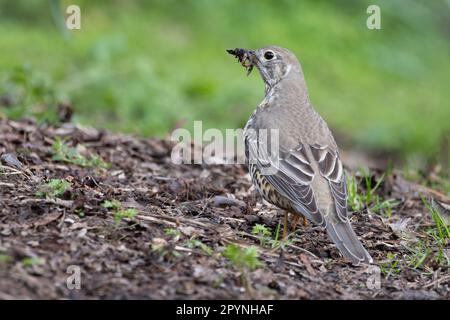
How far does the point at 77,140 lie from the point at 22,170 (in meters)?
1.69

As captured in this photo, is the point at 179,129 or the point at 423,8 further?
the point at 423,8

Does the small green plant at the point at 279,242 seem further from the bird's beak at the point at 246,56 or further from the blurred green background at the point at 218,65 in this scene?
the blurred green background at the point at 218,65

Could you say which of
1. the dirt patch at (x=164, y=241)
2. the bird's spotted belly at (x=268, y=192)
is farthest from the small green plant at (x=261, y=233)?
the bird's spotted belly at (x=268, y=192)

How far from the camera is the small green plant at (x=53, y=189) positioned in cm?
593

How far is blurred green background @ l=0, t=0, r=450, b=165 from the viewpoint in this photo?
11188 mm

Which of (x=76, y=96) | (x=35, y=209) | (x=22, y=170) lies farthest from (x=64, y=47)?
(x=35, y=209)

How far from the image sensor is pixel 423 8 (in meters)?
19.1

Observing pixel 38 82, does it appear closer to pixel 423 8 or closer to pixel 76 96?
pixel 76 96

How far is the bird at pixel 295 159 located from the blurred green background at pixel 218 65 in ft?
9.08

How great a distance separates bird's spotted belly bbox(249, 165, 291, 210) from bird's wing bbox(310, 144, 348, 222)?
1.32ft

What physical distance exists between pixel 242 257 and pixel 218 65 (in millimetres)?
9421

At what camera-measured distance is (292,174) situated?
21.1 ft

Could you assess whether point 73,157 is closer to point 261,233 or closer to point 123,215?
Answer: point 123,215

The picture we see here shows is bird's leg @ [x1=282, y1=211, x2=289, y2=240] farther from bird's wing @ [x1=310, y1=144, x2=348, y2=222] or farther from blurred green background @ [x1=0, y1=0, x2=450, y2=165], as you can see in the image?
blurred green background @ [x1=0, y1=0, x2=450, y2=165]
